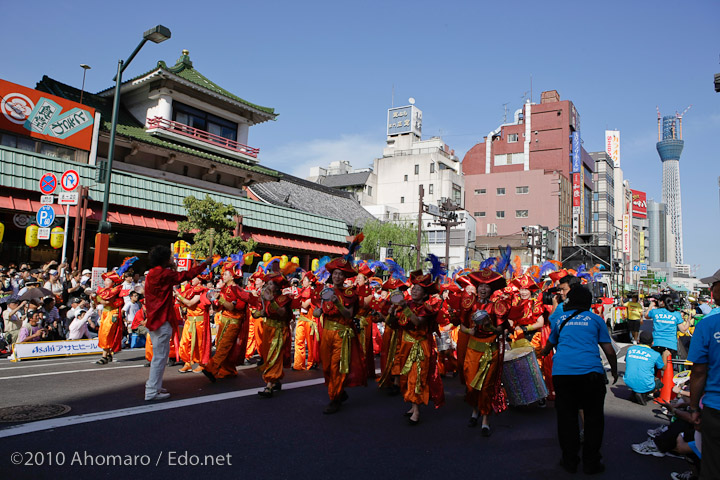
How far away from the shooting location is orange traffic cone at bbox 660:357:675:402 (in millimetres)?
7286

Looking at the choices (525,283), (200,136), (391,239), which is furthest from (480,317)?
(391,239)

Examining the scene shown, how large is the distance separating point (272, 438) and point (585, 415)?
2.98 m

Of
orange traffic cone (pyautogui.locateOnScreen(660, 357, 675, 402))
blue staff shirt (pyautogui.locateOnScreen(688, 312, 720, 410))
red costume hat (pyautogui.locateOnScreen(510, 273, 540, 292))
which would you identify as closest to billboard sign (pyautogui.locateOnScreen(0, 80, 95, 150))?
red costume hat (pyautogui.locateOnScreen(510, 273, 540, 292))

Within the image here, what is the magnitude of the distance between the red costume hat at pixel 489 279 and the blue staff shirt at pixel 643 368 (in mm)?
3085

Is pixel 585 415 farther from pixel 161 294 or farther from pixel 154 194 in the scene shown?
pixel 154 194

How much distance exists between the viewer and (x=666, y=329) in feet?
27.0

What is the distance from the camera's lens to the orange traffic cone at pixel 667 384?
729 centimetres

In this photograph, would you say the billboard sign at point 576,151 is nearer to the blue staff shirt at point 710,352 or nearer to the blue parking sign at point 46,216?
the blue parking sign at point 46,216

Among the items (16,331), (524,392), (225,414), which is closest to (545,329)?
(524,392)

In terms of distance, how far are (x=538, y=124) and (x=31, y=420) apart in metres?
66.5

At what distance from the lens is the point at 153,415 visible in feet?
18.1

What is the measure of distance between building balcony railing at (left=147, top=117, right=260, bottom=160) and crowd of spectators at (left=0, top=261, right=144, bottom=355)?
10845 millimetres

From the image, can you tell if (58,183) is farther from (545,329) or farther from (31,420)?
(545,329)

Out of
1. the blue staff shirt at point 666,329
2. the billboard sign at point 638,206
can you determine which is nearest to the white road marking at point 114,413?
the blue staff shirt at point 666,329
